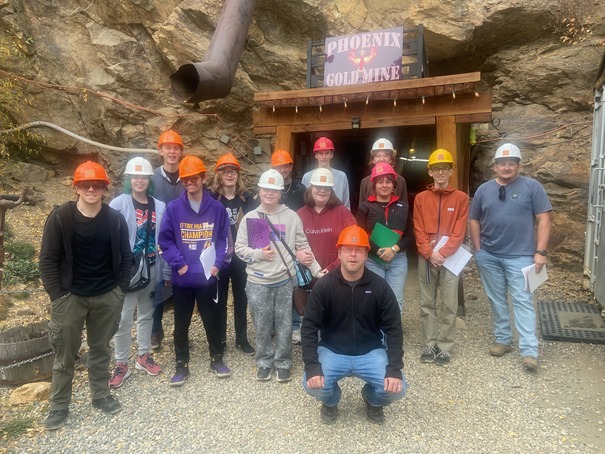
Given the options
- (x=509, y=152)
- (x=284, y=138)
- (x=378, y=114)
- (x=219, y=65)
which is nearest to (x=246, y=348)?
(x=284, y=138)

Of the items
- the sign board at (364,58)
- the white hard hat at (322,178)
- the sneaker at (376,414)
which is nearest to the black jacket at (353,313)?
the sneaker at (376,414)

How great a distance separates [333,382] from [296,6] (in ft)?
26.1

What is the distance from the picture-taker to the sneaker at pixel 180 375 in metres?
3.77

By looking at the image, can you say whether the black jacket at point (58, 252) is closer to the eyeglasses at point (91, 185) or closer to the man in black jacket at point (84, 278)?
the man in black jacket at point (84, 278)

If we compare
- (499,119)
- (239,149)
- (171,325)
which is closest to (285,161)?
(171,325)

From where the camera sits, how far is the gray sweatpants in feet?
12.4

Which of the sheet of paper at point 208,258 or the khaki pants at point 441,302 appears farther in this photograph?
the khaki pants at point 441,302

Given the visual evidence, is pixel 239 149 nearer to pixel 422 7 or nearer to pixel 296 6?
pixel 296 6

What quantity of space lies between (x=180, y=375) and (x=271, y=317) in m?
0.98

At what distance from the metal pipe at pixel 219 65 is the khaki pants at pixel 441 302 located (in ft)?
9.32

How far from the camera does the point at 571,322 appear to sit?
5086 millimetres

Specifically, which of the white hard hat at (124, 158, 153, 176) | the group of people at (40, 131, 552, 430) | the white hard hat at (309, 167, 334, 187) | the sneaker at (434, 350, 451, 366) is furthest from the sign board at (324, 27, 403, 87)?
the sneaker at (434, 350, 451, 366)

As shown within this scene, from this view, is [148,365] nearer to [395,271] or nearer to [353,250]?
[353,250]

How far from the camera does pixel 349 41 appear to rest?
6359mm
